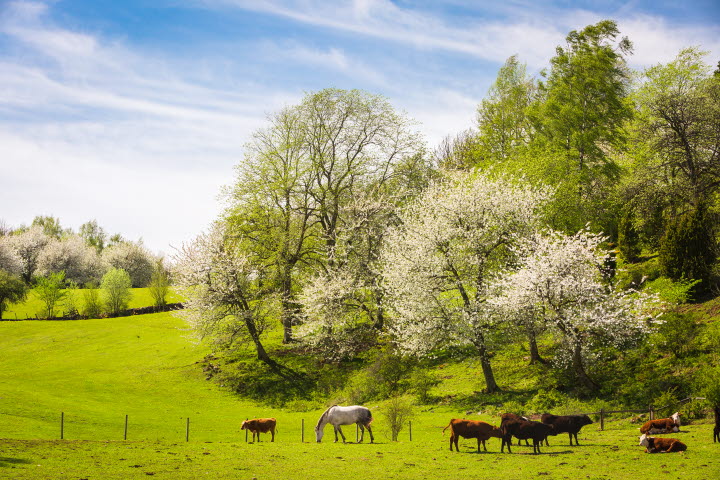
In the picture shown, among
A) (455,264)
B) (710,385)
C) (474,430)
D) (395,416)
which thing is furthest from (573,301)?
(395,416)

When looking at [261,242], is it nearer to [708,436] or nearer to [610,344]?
[610,344]

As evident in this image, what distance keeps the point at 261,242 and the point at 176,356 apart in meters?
16.8

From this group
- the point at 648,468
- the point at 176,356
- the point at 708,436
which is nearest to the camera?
the point at 648,468

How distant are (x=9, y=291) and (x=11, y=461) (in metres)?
85.2

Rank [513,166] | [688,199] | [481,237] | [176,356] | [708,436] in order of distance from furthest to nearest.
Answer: [176,356], [513,166], [688,199], [481,237], [708,436]

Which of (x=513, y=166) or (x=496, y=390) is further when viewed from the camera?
(x=513, y=166)

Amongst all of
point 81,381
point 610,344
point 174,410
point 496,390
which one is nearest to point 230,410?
point 174,410

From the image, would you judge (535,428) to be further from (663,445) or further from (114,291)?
(114,291)

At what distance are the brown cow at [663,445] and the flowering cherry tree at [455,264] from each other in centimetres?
1471

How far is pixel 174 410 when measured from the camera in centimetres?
3756

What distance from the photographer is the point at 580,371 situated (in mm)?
30000

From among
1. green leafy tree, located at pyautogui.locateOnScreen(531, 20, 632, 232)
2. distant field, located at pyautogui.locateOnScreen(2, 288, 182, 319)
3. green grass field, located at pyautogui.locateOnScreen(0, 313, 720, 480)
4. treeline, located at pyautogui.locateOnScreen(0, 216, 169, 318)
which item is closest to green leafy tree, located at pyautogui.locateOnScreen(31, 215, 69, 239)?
treeline, located at pyautogui.locateOnScreen(0, 216, 169, 318)

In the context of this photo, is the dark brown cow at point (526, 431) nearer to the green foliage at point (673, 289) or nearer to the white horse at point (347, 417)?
the white horse at point (347, 417)

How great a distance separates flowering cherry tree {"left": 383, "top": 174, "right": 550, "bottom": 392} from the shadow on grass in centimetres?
2346
